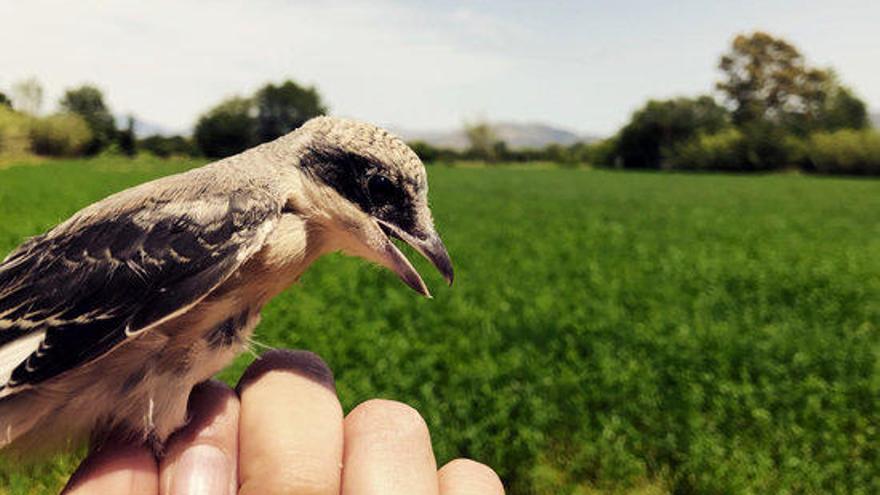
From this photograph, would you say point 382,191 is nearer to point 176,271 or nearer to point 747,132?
point 176,271

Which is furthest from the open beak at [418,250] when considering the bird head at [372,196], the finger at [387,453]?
the finger at [387,453]

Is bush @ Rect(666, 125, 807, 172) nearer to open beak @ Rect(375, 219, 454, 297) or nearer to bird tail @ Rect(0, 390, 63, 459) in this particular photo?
open beak @ Rect(375, 219, 454, 297)

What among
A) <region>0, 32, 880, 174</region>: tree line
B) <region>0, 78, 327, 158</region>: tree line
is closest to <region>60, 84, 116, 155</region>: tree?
<region>0, 78, 327, 158</region>: tree line

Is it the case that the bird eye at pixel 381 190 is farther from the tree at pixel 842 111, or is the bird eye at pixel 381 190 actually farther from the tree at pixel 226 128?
the tree at pixel 842 111

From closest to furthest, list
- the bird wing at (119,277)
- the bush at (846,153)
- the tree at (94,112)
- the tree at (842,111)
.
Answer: the bird wing at (119,277) < the tree at (94,112) < the bush at (846,153) < the tree at (842,111)

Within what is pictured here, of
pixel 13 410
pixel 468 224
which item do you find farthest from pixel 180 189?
pixel 468 224

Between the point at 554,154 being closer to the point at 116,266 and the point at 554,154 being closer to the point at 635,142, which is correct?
the point at 635,142

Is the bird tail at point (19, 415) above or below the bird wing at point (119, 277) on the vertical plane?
below
